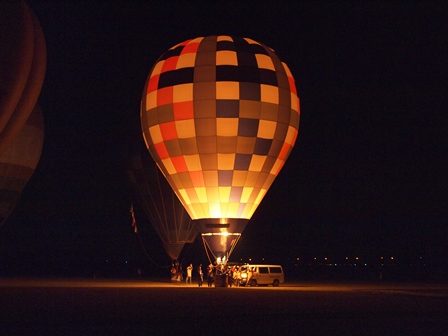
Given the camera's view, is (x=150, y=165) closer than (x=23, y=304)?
No

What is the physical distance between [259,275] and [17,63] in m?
17.1

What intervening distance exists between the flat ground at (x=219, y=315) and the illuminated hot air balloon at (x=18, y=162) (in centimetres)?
→ 1500

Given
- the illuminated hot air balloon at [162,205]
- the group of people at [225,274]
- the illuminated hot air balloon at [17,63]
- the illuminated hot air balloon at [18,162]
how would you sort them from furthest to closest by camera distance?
the illuminated hot air balloon at [162,205]
the illuminated hot air balloon at [18,162]
the group of people at [225,274]
the illuminated hot air balloon at [17,63]

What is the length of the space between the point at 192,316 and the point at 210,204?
14.7 metres

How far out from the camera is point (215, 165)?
29.4 meters

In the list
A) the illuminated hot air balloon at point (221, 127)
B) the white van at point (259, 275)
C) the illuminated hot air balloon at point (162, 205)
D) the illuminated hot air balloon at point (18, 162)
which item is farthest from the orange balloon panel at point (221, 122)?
the illuminated hot air balloon at point (18, 162)

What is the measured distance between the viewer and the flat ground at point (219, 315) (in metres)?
12.7

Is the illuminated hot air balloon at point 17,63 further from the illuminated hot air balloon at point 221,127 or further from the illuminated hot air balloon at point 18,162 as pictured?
the illuminated hot air balloon at point 18,162

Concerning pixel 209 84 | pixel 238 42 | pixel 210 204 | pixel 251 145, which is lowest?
pixel 210 204

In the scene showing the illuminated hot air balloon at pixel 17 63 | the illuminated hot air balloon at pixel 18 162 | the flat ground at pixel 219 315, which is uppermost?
the illuminated hot air balloon at pixel 18 162

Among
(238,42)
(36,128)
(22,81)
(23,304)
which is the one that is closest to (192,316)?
(23,304)

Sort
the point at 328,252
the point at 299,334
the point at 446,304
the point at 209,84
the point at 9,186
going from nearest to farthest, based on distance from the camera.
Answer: the point at 299,334, the point at 446,304, the point at 209,84, the point at 9,186, the point at 328,252

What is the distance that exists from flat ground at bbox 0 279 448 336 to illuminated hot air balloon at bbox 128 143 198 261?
15.2m

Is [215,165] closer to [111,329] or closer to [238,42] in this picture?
[238,42]
